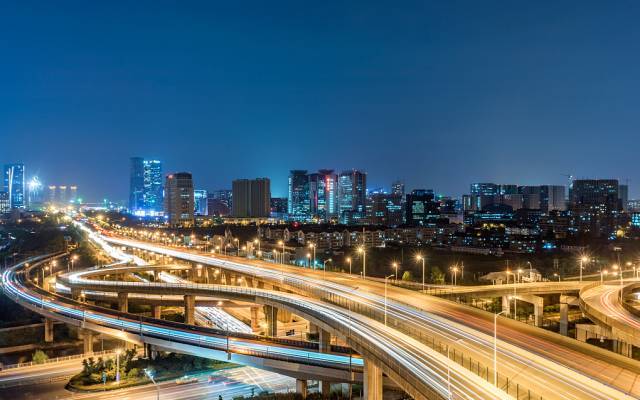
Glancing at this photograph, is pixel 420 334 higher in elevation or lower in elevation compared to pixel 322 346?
higher

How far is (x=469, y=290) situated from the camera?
50.7 metres

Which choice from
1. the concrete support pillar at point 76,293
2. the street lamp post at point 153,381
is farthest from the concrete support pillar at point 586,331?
the concrete support pillar at point 76,293

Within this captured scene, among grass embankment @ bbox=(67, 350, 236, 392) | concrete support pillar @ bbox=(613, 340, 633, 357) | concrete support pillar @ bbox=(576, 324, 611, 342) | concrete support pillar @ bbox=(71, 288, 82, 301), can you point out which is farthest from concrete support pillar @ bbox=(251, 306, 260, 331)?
concrete support pillar @ bbox=(613, 340, 633, 357)

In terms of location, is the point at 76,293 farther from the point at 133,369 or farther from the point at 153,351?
the point at 133,369

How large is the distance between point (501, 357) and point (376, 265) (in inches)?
2929

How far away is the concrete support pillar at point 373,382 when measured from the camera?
87.1 ft

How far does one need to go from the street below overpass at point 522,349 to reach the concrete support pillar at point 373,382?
327cm

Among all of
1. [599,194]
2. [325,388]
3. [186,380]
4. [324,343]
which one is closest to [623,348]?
[324,343]

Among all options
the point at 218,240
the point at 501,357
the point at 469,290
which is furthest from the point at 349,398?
the point at 218,240

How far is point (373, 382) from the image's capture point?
2666 centimetres

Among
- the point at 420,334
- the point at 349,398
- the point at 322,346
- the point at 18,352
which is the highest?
the point at 420,334

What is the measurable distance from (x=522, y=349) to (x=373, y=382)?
797cm

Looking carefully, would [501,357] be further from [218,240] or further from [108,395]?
[218,240]

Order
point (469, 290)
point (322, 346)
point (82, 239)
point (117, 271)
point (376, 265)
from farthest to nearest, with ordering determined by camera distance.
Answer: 1. point (82, 239)
2. point (376, 265)
3. point (117, 271)
4. point (469, 290)
5. point (322, 346)
